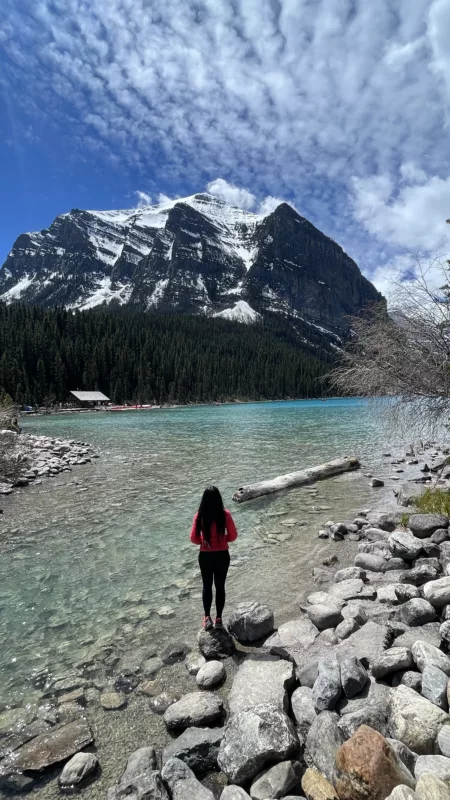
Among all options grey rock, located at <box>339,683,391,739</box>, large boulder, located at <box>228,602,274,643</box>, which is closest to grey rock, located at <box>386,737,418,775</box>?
grey rock, located at <box>339,683,391,739</box>

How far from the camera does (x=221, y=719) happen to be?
13.7 feet

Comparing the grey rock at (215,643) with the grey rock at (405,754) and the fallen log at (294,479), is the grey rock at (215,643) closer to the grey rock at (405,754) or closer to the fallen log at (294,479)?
the grey rock at (405,754)

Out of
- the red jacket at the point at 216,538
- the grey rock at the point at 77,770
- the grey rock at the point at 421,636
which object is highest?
the red jacket at the point at 216,538

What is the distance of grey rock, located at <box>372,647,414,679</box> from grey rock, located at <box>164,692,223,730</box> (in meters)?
1.76

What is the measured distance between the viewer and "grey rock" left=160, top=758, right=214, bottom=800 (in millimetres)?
3184

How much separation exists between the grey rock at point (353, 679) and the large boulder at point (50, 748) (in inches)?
109

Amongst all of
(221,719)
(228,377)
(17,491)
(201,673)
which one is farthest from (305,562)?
(228,377)

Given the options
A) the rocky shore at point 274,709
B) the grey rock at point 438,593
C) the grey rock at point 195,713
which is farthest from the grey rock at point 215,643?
the grey rock at point 438,593

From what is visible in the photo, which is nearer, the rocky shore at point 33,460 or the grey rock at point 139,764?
the grey rock at point 139,764

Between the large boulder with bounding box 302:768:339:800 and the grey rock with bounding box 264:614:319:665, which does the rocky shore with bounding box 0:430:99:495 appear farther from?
the large boulder with bounding box 302:768:339:800

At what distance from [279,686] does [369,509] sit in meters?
8.72

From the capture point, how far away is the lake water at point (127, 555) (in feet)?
20.0

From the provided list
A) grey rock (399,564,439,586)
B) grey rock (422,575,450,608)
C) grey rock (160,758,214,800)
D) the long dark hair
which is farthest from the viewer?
grey rock (399,564,439,586)

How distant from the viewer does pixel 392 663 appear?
402 centimetres
